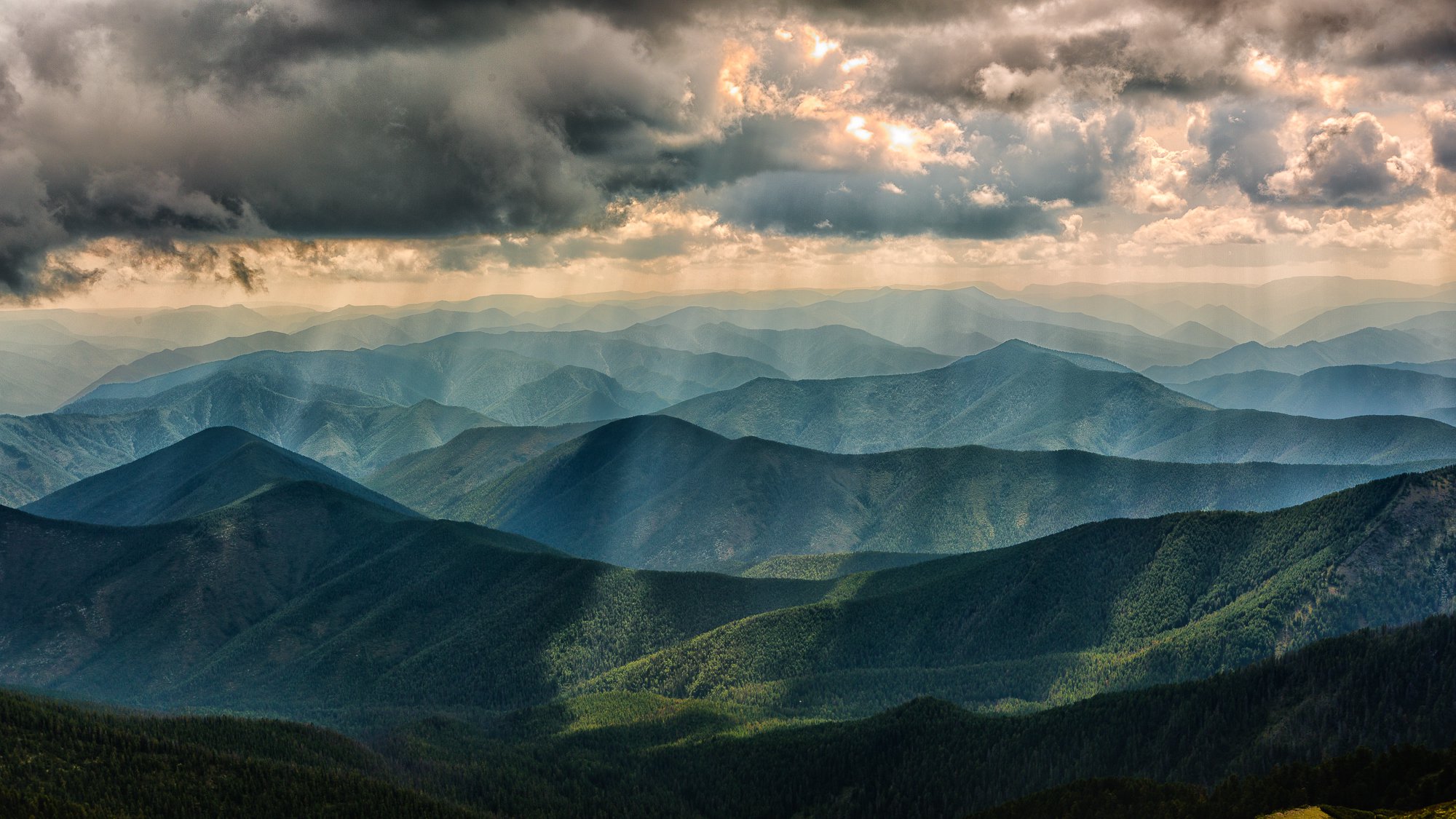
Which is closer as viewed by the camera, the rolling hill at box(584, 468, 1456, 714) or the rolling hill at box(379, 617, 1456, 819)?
the rolling hill at box(379, 617, 1456, 819)

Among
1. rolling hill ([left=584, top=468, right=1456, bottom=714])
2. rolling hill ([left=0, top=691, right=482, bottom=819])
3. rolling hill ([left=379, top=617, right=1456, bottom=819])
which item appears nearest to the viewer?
rolling hill ([left=379, top=617, right=1456, bottom=819])

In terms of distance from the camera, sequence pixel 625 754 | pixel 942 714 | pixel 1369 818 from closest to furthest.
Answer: pixel 1369 818, pixel 942 714, pixel 625 754

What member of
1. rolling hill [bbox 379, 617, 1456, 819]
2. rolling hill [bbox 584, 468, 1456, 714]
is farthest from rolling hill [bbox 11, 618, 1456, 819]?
rolling hill [bbox 584, 468, 1456, 714]

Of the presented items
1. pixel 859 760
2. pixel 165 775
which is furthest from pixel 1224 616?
pixel 165 775

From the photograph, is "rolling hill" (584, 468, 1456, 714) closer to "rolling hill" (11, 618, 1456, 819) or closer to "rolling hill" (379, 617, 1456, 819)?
"rolling hill" (379, 617, 1456, 819)

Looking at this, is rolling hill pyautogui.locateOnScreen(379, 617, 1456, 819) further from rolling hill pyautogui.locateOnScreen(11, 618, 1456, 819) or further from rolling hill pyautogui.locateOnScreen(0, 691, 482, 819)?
rolling hill pyautogui.locateOnScreen(0, 691, 482, 819)

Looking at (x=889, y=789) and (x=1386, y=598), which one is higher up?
(x=1386, y=598)

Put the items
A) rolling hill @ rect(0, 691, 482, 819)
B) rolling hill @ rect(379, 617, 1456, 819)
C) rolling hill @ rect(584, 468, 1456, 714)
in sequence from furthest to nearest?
1. rolling hill @ rect(584, 468, 1456, 714)
2. rolling hill @ rect(0, 691, 482, 819)
3. rolling hill @ rect(379, 617, 1456, 819)

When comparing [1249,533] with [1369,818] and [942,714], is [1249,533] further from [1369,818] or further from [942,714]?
[1369,818]

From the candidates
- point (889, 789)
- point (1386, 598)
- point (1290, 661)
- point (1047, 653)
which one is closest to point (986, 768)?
point (889, 789)

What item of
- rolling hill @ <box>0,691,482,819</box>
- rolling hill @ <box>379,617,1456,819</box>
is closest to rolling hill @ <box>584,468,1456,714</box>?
rolling hill @ <box>379,617,1456,819</box>

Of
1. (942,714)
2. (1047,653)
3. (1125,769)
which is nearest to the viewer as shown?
(1125,769)
